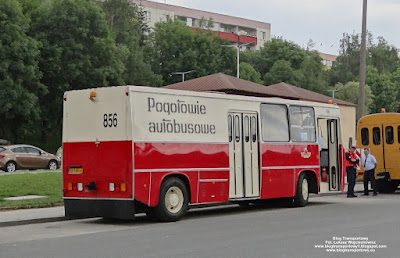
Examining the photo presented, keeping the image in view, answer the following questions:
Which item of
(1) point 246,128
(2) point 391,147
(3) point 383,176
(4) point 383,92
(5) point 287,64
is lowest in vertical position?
(3) point 383,176

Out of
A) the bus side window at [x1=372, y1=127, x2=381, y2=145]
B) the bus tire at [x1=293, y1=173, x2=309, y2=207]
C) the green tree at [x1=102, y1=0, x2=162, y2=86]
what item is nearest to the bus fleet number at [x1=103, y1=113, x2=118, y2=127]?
the bus tire at [x1=293, y1=173, x2=309, y2=207]

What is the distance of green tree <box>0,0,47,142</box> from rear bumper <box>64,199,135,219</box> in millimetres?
34264

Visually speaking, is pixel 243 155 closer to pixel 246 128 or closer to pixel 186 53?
pixel 246 128

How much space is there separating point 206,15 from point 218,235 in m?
106

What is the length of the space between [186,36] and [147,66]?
1227cm

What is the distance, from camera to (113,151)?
51.9 feet

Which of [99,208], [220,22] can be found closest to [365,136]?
[99,208]

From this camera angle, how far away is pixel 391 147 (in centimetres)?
2727

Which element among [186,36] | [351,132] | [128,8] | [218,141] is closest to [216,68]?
[186,36]

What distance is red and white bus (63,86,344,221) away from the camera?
51.5 feet

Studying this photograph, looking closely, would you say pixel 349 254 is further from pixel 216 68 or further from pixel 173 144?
pixel 216 68

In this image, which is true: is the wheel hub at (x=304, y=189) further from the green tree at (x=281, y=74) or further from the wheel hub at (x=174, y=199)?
the green tree at (x=281, y=74)

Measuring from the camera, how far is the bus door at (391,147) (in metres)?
Result: 27.0

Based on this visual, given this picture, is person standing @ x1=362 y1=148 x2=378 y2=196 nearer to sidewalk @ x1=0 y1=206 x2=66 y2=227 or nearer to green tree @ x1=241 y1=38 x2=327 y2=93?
sidewalk @ x1=0 y1=206 x2=66 y2=227
